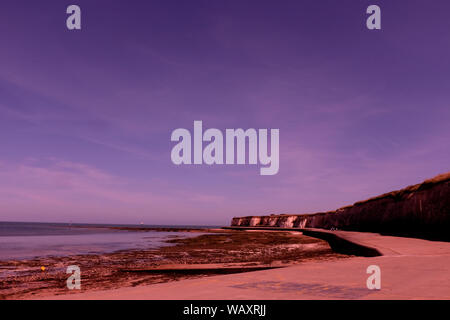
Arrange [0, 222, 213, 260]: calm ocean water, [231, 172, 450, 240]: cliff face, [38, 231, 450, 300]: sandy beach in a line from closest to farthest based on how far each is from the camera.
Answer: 1. [38, 231, 450, 300]: sandy beach
2. [0, 222, 213, 260]: calm ocean water
3. [231, 172, 450, 240]: cliff face

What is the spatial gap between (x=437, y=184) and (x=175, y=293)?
21.9m

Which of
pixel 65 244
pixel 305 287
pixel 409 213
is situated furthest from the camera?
pixel 65 244

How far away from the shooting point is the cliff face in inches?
737

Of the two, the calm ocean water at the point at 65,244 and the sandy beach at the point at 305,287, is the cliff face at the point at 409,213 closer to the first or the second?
the sandy beach at the point at 305,287

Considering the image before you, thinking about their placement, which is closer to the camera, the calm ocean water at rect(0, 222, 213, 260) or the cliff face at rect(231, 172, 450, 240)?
the calm ocean water at rect(0, 222, 213, 260)

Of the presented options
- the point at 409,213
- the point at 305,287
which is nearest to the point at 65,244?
the point at 305,287

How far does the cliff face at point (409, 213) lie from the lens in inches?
737

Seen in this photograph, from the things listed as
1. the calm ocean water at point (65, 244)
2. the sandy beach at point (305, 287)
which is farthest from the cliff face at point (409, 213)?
the calm ocean water at point (65, 244)

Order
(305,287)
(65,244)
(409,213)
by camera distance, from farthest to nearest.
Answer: (65,244) → (409,213) → (305,287)

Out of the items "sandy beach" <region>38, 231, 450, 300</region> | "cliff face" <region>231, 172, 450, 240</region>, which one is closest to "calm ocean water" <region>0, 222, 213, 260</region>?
"sandy beach" <region>38, 231, 450, 300</region>

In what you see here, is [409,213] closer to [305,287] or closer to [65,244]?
[305,287]

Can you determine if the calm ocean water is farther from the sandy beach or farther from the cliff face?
the cliff face

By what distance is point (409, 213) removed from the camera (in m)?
24.2

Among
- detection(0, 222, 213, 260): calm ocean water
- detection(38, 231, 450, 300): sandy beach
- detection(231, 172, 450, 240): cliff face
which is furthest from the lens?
detection(231, 172, 450, 240): cliff face
